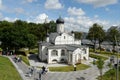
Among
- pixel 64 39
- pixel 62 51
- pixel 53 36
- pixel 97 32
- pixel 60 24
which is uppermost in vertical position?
pixel 60 24

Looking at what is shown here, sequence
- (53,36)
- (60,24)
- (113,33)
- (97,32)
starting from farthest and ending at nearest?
1. (97,32)
2. (113,33)
3. (60,24)
4. (53,36)

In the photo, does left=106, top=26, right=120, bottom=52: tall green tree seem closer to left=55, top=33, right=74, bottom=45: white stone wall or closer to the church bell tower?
left=55, top=33, right=74, bottom=45: white stone wall

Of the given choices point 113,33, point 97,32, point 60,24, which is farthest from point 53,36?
point 113,33

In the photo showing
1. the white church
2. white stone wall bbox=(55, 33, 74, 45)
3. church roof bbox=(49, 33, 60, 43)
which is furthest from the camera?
church roof bbox=(49, 33, 60, 43)

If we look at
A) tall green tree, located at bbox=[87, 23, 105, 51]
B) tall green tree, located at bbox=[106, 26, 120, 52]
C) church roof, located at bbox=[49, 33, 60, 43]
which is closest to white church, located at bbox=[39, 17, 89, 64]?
church roof, located at bbox=[49, 33, 60, 43]

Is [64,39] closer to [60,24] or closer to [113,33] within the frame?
[60,24]

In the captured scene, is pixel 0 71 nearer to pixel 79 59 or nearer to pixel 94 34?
pixel 79 59

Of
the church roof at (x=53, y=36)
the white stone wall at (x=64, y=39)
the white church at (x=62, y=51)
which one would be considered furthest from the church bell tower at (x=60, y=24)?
the white stone wall at (x=64, y=39)

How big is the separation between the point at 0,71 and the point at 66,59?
2354 cm

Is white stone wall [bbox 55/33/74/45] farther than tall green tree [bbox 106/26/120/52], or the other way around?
tall green tree [bbox 106/26/120/52]

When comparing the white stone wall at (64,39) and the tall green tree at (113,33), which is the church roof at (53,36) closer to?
the white stone wall at (64,39)

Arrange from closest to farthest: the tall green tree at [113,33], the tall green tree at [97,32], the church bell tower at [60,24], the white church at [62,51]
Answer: the white church at [62,51], the church bell tower at [60,24], the tall green tree at [113,33], the tall green tree at [97,32]

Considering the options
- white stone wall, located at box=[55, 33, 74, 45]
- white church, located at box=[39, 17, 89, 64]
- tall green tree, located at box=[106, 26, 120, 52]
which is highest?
tall green tree, located at box=[106, 26, 120, 52]

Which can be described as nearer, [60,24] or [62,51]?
[62,51]
